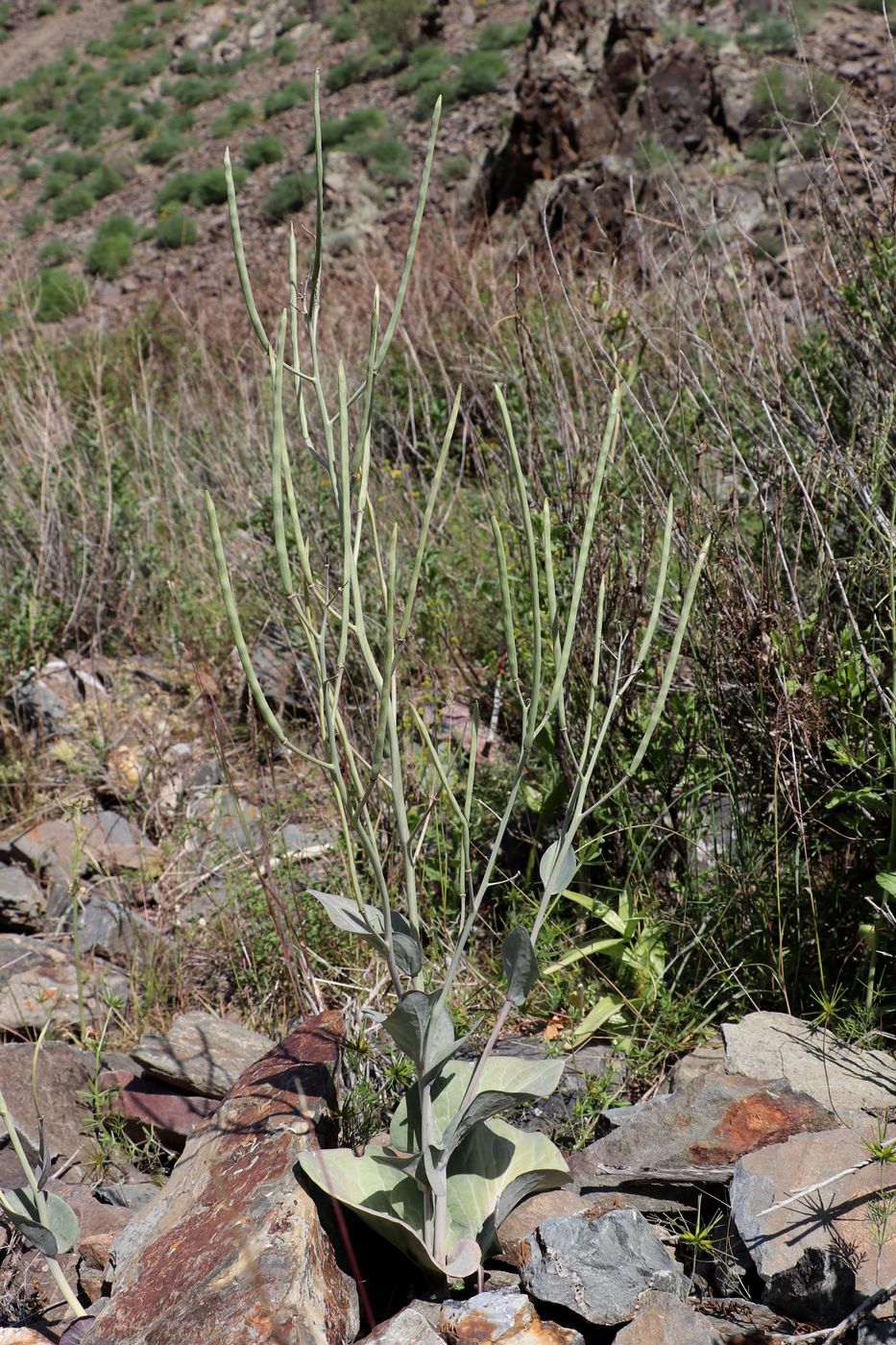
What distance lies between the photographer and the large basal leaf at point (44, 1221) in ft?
5.13

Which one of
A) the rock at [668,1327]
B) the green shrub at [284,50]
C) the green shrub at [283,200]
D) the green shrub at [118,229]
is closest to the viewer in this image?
the rock at [668,1327]


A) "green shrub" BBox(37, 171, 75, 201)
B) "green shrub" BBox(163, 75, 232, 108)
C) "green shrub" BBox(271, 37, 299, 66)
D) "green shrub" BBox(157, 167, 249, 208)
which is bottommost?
"green shrub" BBox(157, 167, 249, 208)

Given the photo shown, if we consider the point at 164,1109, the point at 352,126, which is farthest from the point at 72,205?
the point at 164,1109

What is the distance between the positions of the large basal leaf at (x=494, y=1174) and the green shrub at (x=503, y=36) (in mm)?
20270

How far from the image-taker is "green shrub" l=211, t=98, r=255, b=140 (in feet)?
66.1

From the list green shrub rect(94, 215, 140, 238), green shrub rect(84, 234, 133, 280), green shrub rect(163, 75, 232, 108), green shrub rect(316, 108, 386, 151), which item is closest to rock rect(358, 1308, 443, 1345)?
green shrub rect(84, 234, 133, 280)

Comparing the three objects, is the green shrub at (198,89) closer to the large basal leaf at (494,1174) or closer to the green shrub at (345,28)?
the green shrub at (345,28)

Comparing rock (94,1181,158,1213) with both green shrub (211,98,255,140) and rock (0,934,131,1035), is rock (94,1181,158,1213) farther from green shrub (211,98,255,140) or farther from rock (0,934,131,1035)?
green shrub (211,98,255,140)

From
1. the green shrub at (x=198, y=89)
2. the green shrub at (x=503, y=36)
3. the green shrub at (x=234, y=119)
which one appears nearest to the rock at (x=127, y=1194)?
the green shrub at (x=503, y=36)

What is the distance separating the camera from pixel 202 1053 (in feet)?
7.45

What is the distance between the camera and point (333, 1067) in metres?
1.86

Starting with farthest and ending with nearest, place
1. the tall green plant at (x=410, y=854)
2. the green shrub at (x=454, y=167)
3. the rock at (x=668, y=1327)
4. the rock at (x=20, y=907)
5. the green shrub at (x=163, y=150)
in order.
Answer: the green shrub at (x=163, y=150) < the green shrub at (x=454, y=167) < the rock at (x=20, y=907) < the rock at (x=668, y=1327) < the tall green plant at (x=410, y=854)

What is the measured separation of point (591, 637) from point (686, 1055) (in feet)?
3.30

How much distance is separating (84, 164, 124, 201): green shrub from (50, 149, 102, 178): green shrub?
964mm
